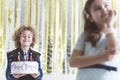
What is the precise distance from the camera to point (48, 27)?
74.2 inches

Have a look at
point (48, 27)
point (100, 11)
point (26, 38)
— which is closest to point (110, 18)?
point (100, 11)

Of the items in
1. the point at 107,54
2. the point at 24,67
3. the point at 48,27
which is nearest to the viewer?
the point at 107,54

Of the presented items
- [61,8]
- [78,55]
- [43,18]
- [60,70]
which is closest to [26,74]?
[60,70]

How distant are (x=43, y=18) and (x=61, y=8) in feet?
0.51

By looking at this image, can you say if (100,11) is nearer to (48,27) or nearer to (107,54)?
(107,54)

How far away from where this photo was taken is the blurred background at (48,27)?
1840 millimetres

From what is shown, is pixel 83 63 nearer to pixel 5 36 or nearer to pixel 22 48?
pixel 22 48

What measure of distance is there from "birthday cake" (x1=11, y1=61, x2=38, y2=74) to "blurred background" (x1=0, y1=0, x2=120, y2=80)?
20 centimetres

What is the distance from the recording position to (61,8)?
75.6 inches

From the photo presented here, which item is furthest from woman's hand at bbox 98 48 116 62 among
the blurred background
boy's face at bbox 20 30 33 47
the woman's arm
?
the blurred background

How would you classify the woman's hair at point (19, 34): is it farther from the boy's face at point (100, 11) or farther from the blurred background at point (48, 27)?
the boy's face at point (100, 11)

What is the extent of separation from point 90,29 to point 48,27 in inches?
47.3

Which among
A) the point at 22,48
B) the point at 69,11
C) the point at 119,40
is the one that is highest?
the point at 69,11

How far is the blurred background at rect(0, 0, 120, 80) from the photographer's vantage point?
1.84 meters
